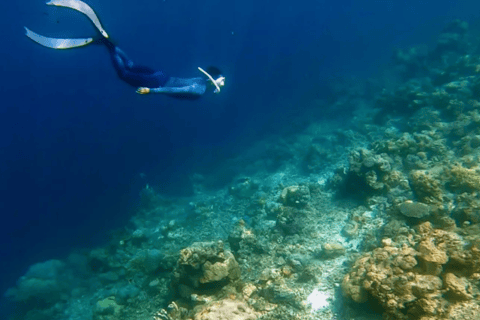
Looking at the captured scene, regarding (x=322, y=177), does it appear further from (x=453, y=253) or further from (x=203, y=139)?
(x=203, y=139)

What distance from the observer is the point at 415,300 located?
166 inches

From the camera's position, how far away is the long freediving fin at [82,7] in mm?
4977

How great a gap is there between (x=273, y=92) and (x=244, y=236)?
3612cm

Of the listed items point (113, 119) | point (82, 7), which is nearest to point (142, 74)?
point (82, 7)

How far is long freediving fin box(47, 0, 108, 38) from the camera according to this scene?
196 inches

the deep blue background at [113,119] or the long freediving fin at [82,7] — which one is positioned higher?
the deep blue background at [113,119]

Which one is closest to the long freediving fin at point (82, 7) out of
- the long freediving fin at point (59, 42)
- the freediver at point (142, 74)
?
the freediver at point (142, 74)

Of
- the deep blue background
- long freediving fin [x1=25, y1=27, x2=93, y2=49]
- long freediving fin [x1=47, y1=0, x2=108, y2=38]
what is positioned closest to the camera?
long freediving fin [x1=47, y1=0, x2=108, y2=38]

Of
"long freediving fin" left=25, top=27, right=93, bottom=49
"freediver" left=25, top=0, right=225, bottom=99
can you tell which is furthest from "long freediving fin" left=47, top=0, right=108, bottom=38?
"long freediving fin" left=25, top=27, right=93, bottom=49

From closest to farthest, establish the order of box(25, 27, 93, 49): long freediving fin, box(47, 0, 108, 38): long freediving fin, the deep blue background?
box(47, 0, 108, 38): long freediving fin < box(25, 27, 93, 49): long freediving fin < the deep blue background

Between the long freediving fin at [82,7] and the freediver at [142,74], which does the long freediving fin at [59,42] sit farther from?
the long freediving fin at [82,7]

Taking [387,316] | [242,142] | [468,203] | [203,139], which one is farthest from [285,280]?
[203,139]

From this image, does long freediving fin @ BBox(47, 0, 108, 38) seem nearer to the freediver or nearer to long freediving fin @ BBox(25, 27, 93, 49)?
the freediver

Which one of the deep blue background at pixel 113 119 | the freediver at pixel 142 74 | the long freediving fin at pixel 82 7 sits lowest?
the freediver at pixel 142 74
